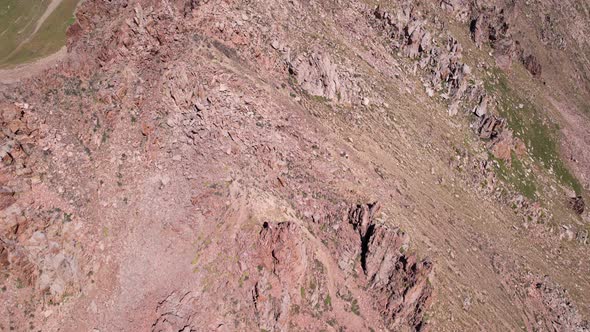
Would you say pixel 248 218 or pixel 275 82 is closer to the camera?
pixel 248 218

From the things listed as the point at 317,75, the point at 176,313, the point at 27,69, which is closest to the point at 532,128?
the point at 317,75

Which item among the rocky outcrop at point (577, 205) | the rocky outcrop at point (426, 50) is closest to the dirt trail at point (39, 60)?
the rocky outcrop at point (426, 50)

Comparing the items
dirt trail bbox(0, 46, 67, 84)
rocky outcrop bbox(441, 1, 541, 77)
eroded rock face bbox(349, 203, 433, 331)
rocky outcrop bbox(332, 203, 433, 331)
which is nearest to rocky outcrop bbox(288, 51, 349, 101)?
rocky outcrop bbox(332, 203, 433, 331)

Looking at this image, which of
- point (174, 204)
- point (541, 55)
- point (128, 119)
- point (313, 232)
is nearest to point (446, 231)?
point (313, 232)

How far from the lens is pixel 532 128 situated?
52.6 m

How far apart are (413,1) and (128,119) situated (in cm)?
3466

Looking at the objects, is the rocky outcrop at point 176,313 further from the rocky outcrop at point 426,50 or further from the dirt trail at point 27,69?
the rocky outcrop at point 426,50

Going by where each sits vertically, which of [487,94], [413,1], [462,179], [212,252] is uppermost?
[413,1]

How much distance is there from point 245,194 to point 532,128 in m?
39.9

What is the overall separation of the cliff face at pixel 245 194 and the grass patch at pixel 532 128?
11.5 m

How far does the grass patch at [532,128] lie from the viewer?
5088 centimetres

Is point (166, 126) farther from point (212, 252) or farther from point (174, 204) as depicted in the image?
point (212, 252)

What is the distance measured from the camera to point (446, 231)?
116 feet

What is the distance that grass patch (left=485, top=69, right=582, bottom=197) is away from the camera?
50875 mm
